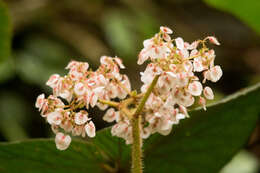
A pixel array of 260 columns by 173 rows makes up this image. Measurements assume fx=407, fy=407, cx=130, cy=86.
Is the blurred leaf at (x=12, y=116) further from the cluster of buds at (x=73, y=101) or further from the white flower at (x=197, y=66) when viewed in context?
the white flower at (x=197, y=66)

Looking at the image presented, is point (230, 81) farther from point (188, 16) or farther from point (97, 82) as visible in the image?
point (97, 82)

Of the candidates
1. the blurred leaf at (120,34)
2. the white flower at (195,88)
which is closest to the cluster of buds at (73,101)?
the white flower at (195,88)

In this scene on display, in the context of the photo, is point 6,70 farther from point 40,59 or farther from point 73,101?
point 73,101

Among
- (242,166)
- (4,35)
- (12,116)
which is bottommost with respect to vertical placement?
(242,166)

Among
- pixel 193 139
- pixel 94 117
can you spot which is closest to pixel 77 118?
pixel 193 139

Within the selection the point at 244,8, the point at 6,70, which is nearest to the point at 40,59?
the point at 6,70
